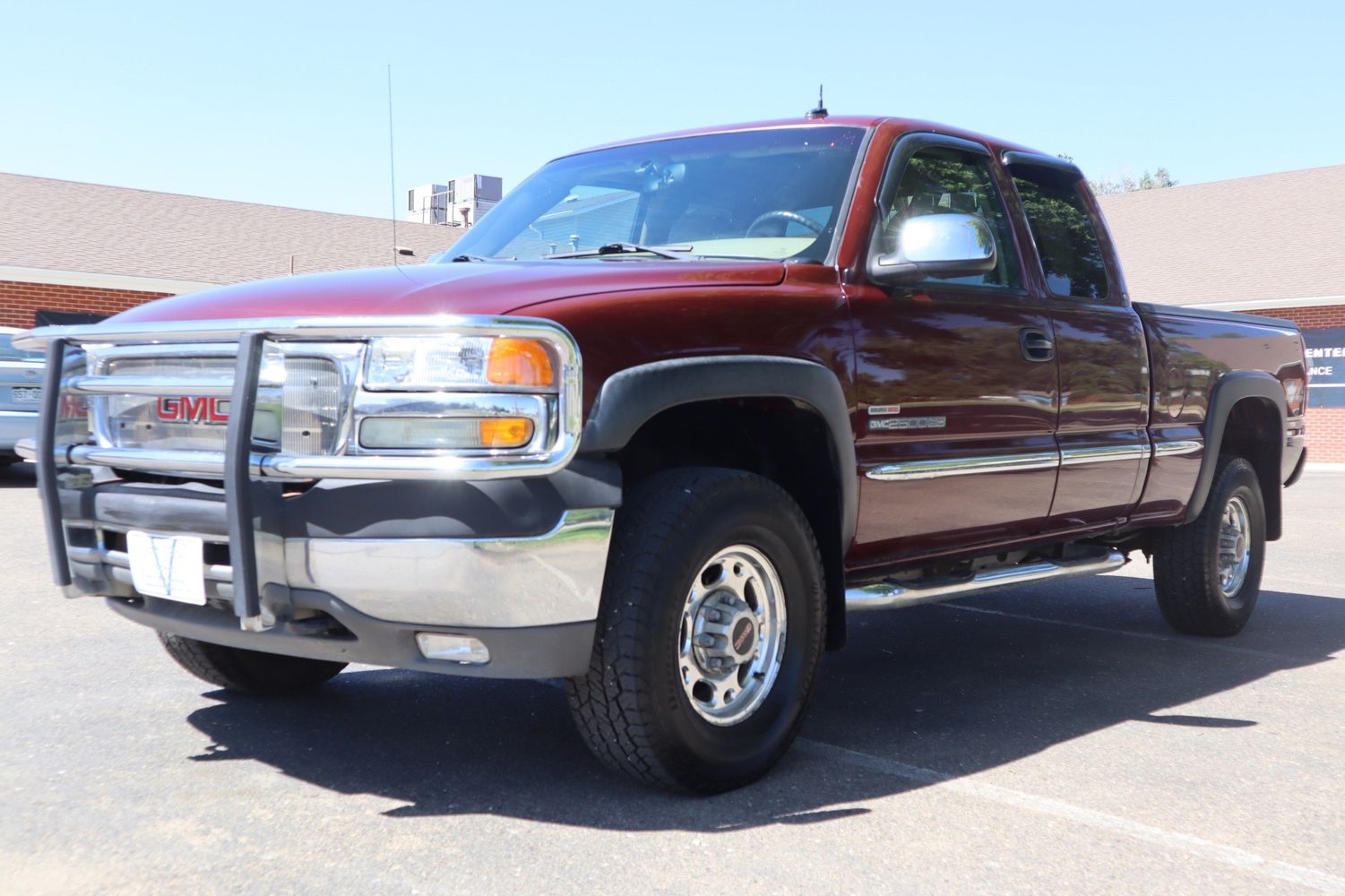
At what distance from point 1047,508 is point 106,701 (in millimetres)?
3459

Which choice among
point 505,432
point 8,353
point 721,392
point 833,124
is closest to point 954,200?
point 833,124

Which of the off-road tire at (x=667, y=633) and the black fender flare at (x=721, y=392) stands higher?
the black fender flare at (x=721, y=392)

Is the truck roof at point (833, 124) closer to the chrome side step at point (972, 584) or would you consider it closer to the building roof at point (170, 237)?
the chrome side step at point (972, 584)

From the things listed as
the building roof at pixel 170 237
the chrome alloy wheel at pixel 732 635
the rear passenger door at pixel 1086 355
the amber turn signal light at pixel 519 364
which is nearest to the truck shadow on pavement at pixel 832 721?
the chrome alloy wheel at pixel 732 635

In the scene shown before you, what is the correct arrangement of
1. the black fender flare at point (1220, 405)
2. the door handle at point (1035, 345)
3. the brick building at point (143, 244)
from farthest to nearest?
the brick building at point (143, 244) → the black fender flare at point (1220, 405) → the door handle at point (1035, 345)

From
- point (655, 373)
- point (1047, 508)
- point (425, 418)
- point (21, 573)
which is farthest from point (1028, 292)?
point (21, 573)

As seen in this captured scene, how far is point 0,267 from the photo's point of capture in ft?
64.2

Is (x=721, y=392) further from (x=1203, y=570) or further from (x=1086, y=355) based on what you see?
(x=1203, y=570)

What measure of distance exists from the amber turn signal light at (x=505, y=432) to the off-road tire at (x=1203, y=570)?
4.18 m

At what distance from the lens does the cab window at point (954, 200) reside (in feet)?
15.3

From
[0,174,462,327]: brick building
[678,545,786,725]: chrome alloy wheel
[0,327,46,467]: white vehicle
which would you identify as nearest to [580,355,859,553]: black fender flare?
[678,545,786,725]: chrome alloy wheel

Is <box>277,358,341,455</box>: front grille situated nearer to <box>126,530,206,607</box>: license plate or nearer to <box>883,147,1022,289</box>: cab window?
<box>126,530,206,607</box>: license plate

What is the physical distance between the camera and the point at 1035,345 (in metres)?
4.91

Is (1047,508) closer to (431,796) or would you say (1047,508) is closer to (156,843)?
(431,796)
